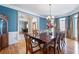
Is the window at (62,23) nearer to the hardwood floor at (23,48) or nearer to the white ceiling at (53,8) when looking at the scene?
the white ceiling at (53,8)

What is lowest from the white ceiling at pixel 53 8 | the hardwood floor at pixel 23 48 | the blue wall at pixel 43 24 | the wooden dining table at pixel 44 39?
the hardwood floor at pixel 23 48

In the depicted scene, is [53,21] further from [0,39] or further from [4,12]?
[0,39]

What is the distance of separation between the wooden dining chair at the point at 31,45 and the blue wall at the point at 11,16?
1.22ft

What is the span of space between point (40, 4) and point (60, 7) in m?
0.46

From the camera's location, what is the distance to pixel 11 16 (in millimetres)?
2461

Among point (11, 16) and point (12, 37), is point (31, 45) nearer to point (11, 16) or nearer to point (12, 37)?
point (12, 37)

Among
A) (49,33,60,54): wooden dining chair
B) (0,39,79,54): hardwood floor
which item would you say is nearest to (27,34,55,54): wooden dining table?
(49,33,60,54): wooden dining chair

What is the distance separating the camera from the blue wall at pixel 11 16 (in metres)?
2.37

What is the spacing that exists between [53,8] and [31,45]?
1.03 meters

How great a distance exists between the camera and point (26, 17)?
248cm

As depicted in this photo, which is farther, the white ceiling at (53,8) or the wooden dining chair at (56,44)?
the wooden dining chair at (56,44)

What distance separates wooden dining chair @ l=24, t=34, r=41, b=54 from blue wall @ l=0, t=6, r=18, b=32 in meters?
0.37

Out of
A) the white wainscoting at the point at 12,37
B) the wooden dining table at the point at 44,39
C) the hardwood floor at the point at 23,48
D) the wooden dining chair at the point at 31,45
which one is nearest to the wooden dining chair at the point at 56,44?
the wooden dining table at the point at 44,39
